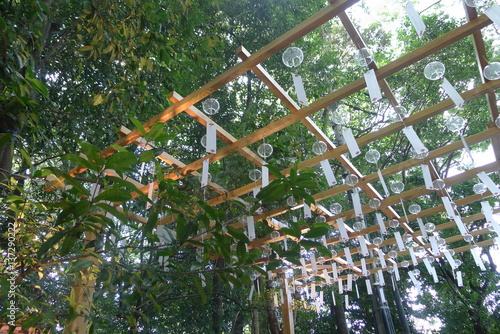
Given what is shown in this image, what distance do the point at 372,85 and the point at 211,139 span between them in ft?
3.42

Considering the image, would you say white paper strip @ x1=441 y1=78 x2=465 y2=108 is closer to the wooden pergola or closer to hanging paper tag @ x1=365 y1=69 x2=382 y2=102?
the wooden pergola

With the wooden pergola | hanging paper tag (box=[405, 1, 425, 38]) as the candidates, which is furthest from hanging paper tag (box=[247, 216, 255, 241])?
hanging paper tag (box=[405, 1, 425, 38])

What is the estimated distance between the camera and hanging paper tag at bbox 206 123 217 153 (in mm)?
2297

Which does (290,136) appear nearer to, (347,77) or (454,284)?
(347,77)

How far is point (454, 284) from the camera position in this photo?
792 centimetres

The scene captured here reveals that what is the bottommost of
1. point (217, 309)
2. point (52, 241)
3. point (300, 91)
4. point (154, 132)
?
point (52, 241)

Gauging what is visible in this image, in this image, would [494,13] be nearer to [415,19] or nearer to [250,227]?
[415,19]

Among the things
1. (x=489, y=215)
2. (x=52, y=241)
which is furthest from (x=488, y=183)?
(x=52, y=241)

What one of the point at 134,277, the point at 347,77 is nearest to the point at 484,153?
the point at 347,77

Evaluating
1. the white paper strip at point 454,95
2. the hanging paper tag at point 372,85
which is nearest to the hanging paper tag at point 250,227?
the hanging paper tag at point 372,85

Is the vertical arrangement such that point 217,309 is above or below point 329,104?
below

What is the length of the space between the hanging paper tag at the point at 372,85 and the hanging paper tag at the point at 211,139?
3.20 feet

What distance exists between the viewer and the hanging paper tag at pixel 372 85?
5.92 feet

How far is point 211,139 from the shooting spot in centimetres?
232
